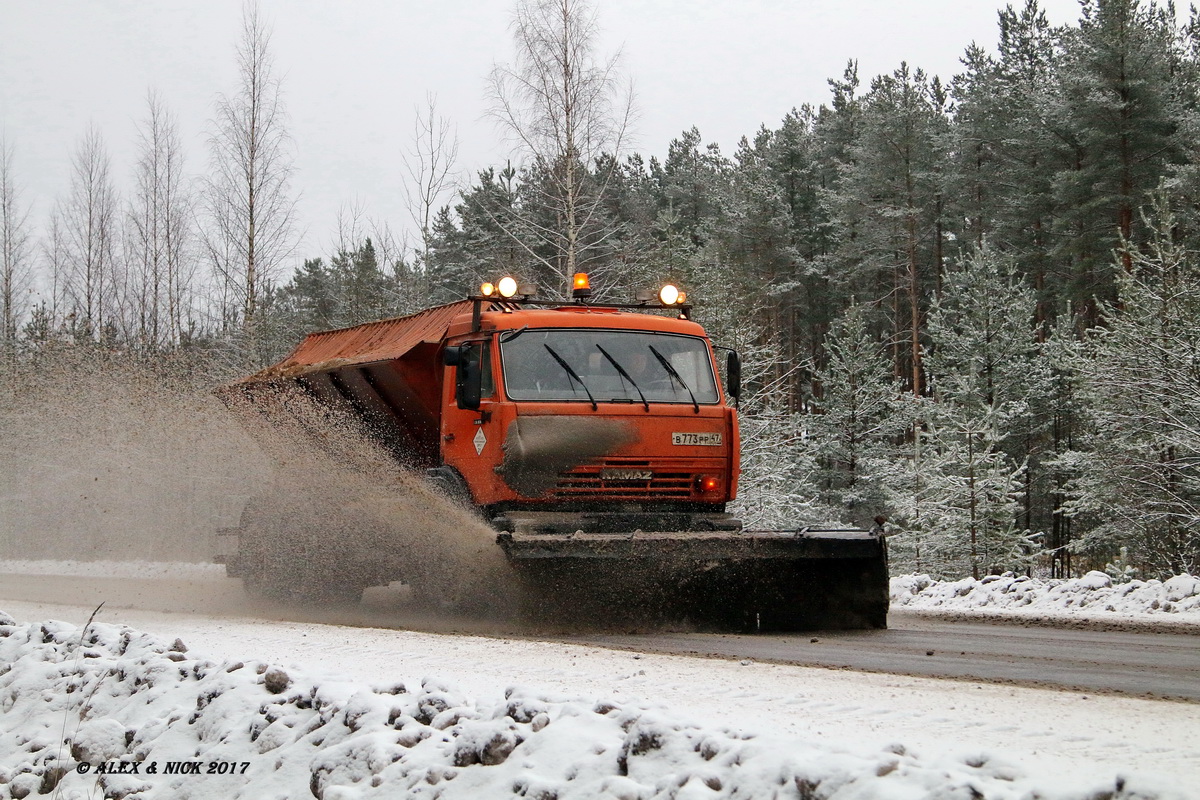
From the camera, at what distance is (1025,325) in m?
28.9

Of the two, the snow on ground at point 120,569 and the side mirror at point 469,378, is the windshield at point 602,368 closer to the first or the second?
the side mirror at point 469,378

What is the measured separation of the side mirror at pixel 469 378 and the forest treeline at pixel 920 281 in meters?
11.3

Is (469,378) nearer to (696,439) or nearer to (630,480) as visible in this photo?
(630,480)

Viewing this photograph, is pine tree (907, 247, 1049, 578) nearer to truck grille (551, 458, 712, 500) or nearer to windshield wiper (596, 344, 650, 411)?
truck grille (551, 458, 712, 500)

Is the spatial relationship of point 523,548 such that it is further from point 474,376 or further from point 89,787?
point 89,787

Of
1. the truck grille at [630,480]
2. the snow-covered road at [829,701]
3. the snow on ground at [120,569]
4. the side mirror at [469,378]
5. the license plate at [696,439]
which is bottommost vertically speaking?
the snow on ground at [120,569]

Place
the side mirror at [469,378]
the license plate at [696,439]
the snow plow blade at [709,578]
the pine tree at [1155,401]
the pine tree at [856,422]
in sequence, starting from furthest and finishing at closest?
1. the pine tree at [856,422]
2. the pine tree at [1155,401]
3. the side mirror at [469,378]
4. the license plate at [696,439]
5. the snow plow blade at [709,578]

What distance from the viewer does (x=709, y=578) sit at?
825 centimetres

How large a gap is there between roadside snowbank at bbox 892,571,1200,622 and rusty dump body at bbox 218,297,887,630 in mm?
2372

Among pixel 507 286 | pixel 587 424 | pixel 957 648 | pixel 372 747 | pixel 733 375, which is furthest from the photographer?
pixel 507 286

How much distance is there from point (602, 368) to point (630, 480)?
98 cm

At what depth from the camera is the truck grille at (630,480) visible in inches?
340

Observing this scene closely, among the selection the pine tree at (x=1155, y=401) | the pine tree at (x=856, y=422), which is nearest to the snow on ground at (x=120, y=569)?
the pine tree at (x=1155, y=401)

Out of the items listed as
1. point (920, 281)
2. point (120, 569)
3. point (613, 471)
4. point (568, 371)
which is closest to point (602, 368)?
point (568, 371)
